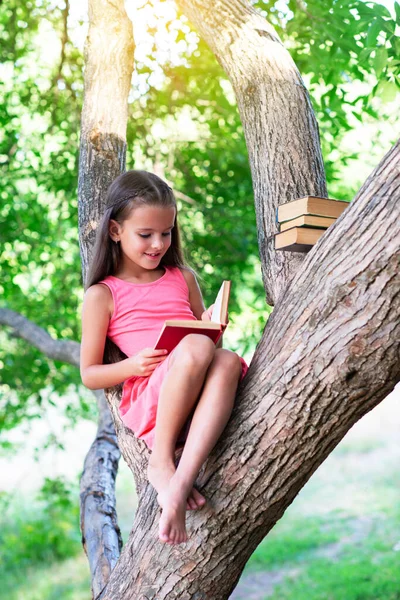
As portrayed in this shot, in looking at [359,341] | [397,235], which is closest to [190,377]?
[359,341]

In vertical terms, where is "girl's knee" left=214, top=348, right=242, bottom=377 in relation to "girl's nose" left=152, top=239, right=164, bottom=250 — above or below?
below

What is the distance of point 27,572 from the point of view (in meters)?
7.62

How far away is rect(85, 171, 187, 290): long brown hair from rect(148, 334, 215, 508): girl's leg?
52cm

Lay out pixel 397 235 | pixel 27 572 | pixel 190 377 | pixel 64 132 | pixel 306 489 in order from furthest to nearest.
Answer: pixel 306 489
pixel 27 572
pixel 64 132
pixel 190 377
pixel 397 235

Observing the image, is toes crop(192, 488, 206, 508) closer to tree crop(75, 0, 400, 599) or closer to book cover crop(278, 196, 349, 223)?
tree crop(75, 0, 400, 599)

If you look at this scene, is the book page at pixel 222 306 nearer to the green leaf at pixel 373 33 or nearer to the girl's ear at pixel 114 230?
the girl's ear at pixel 114 230

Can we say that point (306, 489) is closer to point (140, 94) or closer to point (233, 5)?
point (140, 94)

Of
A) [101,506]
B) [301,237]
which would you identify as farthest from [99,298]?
[101,506]

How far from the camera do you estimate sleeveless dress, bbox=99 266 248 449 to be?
185cm

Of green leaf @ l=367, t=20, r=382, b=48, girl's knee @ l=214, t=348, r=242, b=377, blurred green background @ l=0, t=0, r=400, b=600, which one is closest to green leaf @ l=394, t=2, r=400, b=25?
green leaf @ l=367, t=20, r=382, b=48

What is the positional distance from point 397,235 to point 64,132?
3930 mm

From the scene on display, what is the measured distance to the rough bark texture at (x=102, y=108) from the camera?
95.4 inches

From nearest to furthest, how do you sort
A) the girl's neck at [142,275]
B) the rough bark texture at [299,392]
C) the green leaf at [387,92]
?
the rough bark texture at [299,392], the girl's neck at [142,275], the green leaf at [387,92]

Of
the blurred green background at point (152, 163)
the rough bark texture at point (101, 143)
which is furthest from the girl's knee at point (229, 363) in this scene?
the blurred green background at point (152, 163)
